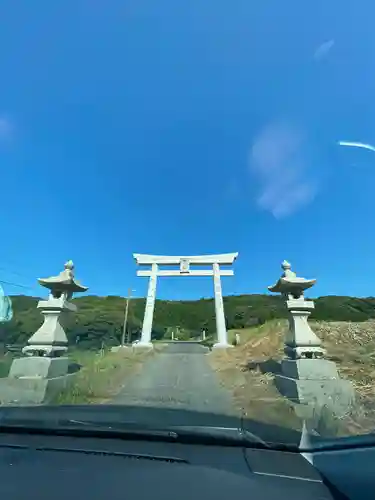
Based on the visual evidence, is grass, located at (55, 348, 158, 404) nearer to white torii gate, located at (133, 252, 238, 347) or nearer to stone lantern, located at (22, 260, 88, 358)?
stone lantern, located at (22, 260, 88, 358)

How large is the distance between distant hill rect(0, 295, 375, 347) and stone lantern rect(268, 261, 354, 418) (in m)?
0.62

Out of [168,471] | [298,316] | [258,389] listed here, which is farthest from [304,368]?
[168,471]

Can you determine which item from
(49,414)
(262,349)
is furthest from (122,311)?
(49,414)

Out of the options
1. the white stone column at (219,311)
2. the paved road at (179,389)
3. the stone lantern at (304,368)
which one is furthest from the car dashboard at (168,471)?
the white stone column at (219,311)

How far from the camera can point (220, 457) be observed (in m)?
1.74

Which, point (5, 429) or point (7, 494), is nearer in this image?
point (7, 494)

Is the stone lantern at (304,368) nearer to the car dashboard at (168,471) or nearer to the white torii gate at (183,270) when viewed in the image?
the car dashboard at (168,471)

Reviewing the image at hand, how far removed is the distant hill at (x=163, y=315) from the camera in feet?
30.6

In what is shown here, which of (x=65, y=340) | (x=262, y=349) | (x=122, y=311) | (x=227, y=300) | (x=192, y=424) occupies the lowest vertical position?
(x=192, y=424)

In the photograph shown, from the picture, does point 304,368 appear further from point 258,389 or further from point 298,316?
point 258,389

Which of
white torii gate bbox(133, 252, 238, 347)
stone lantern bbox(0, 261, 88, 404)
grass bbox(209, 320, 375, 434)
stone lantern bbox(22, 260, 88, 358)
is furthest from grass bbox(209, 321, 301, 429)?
white torii gate bbox(133, 252, 238, 347)

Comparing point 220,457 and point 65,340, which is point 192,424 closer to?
point 220,457

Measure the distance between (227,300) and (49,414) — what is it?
3354cm

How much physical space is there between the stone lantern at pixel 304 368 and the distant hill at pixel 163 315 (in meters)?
0.62
